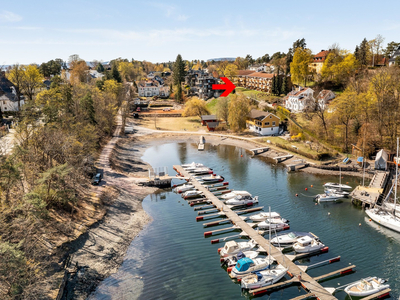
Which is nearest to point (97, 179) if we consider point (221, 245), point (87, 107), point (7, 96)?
point (87, 107)

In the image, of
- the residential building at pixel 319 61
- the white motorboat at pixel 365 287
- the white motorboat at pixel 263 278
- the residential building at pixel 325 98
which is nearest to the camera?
the white motorboat at pixel 365 287

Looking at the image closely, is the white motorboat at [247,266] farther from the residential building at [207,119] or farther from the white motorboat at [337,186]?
the residential building at [207,119]

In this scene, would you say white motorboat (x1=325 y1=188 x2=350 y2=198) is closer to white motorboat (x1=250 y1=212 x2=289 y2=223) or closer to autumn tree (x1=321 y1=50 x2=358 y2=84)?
white motorboat (x1=250 y1=212 x2=289 y2=223)

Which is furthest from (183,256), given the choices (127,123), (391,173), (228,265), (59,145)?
(127,123)

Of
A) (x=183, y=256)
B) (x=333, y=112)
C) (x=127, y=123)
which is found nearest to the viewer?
(x=183, y=256)

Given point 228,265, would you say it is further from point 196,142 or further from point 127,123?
point 127,123

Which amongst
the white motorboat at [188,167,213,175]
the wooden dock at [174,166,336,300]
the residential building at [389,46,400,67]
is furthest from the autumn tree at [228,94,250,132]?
the residential building at [389,46,400,67]

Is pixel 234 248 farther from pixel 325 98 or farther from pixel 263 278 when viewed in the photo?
pixel 325 98

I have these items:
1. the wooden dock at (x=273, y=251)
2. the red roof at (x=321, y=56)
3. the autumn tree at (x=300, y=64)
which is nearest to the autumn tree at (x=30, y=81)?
the wooden dock at (x=273, y=251)
